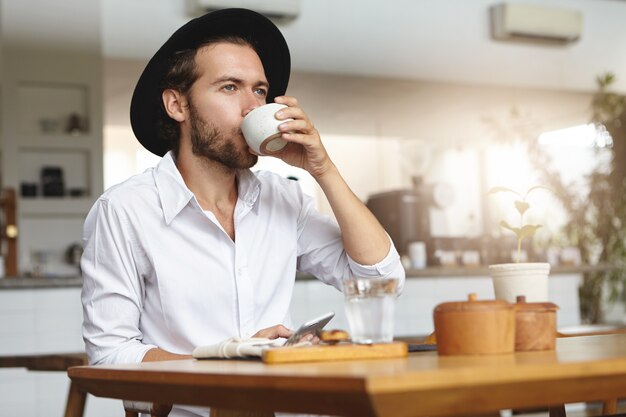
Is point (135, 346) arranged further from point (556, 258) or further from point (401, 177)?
point (401, 177)

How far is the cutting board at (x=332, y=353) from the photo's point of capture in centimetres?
110

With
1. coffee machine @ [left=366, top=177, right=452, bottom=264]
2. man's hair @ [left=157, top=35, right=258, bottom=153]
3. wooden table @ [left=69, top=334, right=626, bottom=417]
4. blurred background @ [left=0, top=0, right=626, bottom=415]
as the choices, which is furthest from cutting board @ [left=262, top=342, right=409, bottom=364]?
A: coffee machine @ [left=366, top=177, right=452, bottom=264]

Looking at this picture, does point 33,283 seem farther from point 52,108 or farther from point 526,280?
point 526,280

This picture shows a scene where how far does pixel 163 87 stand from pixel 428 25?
4768mm

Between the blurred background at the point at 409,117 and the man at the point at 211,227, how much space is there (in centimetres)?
327

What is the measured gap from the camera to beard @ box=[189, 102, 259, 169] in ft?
6.04

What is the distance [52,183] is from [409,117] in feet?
8.64

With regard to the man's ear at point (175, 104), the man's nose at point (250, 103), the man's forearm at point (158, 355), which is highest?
the man's ear at point (175, 104)

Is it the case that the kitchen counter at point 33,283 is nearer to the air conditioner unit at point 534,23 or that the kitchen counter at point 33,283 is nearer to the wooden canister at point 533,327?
the wooden canister at point 533,327

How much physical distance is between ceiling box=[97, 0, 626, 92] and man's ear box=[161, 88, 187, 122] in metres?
3.84

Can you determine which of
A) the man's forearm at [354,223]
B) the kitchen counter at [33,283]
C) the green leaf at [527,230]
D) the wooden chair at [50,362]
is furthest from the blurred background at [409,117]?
the green leaf at [527,230]

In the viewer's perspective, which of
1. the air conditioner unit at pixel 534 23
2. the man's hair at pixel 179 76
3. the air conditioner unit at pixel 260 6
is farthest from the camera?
the air conditioner unit at pixel 534 23

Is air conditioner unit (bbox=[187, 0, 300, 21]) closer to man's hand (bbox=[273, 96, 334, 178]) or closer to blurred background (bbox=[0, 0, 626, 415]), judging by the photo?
blurred background (bbox=[0, 0, 626, 415])

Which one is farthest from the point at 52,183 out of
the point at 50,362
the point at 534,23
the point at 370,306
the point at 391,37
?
the point at 370,306
